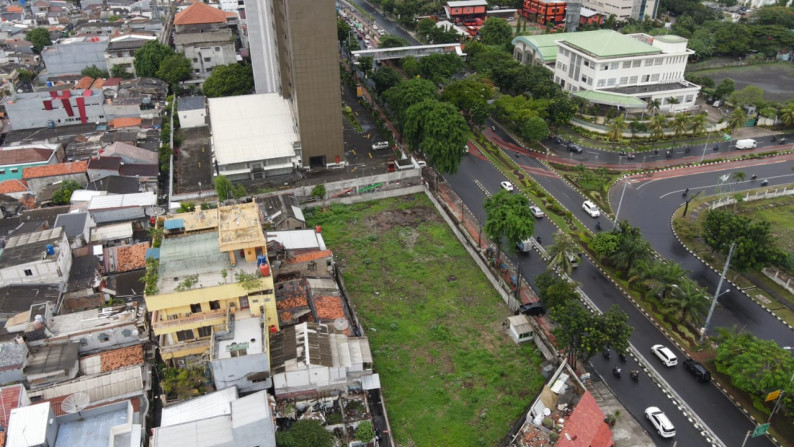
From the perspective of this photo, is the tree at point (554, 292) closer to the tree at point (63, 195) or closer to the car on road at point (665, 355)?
the car on road at point (665, 355)

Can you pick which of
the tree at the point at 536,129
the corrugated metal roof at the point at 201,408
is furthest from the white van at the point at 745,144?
the corrugated metal roof at the point at 201,408

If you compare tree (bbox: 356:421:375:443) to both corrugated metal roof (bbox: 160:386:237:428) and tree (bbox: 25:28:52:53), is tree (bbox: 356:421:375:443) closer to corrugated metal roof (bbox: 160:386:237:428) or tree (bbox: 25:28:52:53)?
corrugated metal roof (bbox: 160:386:237:428)

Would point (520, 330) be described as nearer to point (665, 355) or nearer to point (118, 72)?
point (665, 355)

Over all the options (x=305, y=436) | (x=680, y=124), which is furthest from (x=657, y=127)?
(x=305, y=436)

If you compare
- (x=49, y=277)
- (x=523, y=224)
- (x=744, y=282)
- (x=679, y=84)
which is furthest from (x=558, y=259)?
(x=679, y=84)

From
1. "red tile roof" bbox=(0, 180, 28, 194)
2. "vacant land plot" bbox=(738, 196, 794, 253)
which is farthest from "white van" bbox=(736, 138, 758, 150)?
"red tile roof" bbox=(0, 180, 28, 194)

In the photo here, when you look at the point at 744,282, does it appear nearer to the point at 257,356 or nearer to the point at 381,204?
the point at 381,204
